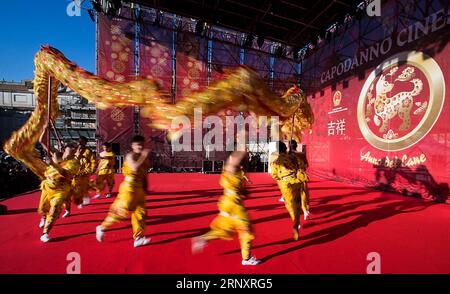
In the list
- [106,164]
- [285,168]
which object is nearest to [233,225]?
[285,168]

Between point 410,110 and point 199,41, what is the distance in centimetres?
1066

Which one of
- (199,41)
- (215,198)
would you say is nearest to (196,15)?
(199,41)

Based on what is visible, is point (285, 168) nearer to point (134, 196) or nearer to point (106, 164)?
point (134, 196)

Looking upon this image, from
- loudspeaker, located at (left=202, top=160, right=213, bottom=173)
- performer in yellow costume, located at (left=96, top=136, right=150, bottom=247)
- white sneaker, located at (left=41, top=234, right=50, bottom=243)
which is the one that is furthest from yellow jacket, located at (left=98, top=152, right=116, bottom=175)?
loudspeaker, located at (left=202, top=160, right=213, bottom=173)

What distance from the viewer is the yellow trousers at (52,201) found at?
10.3 ft

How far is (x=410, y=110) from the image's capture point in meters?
6.48

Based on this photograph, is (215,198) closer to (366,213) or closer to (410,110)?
(366,213)

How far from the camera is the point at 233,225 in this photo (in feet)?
8.17

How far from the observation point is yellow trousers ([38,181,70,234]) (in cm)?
315

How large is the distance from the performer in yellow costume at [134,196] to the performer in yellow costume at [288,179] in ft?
6.62

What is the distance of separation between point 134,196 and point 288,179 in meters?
2.21

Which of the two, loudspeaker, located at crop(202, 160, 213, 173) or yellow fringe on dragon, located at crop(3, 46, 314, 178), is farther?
loudspeaker, located at crop(202, 160, 213, 173)

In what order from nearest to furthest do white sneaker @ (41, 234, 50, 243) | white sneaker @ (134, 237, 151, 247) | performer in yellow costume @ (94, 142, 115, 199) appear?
white sneaker @ (134, 237, 151, 247) → white sneaker @ (41, 234, 50, 243) → performer in yellow costume @ (94, 142, 115, 199)

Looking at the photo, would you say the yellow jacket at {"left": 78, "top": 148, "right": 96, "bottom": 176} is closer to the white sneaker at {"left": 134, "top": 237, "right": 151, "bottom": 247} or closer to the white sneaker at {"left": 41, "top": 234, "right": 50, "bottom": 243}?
the white sneaker at {"left": 41, "top": 234, "right": 50, "bottom": 243}
